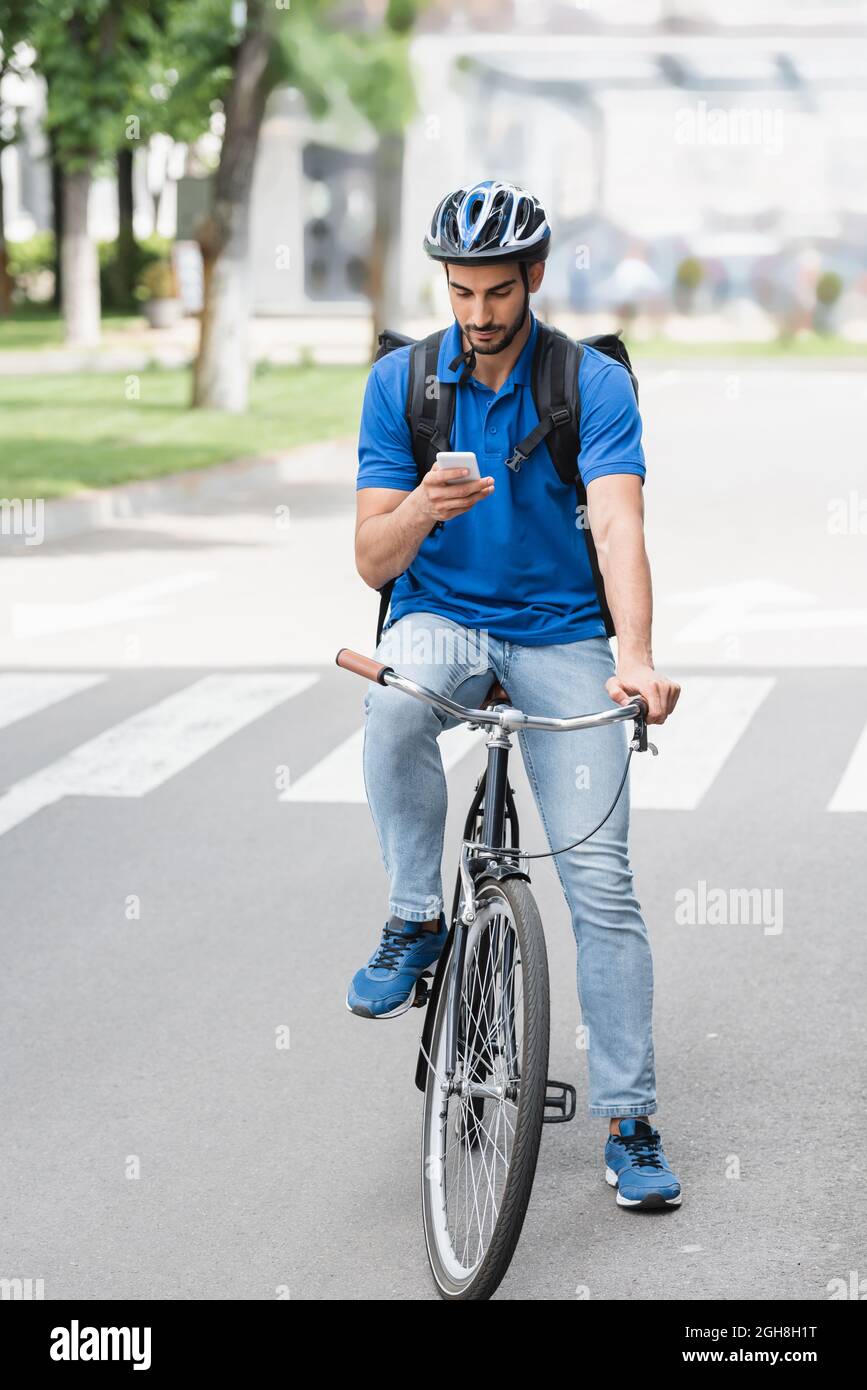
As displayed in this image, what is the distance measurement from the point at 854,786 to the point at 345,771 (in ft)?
6.44

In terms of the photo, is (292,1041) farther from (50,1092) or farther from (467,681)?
(467,681)

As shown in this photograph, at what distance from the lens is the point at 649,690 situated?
3.96m

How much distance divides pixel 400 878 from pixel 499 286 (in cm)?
123

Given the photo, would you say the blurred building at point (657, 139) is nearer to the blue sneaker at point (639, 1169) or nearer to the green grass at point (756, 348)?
the green grass at point (756, 348)

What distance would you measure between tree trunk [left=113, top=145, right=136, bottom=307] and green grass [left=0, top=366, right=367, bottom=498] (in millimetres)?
21259

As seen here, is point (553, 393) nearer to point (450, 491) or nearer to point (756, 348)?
point (450, 491)

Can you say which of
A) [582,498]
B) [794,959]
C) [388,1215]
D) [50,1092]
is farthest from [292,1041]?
[582,498]

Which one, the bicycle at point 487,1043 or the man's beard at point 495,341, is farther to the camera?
the man's beard at point 495,341

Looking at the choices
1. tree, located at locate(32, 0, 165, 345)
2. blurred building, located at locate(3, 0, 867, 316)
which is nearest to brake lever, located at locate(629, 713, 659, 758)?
tree, located at locate(32, 0, 165, 345)

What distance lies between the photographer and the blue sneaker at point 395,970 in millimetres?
4527

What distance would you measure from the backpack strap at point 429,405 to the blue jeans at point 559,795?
24 centimetres

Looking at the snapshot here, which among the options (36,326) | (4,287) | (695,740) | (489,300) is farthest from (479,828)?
(4,287)

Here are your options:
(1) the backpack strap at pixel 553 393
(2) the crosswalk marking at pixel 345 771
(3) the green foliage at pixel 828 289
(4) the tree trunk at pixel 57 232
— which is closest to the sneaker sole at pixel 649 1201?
(1) the backpack strap at pixel 553 393
